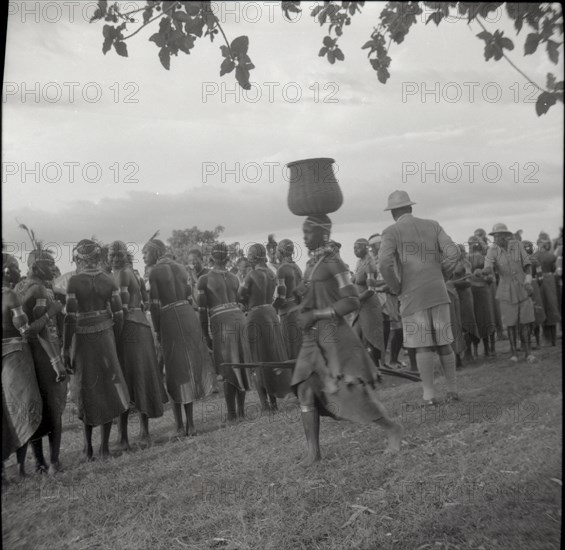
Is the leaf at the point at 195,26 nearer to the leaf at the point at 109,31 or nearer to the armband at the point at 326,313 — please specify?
the leaf at the point at 109,31

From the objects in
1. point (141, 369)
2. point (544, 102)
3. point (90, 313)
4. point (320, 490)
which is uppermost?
point (544, 102)

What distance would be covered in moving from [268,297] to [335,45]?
123 cm

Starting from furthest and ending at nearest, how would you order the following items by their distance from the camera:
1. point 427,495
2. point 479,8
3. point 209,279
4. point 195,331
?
point 195,331, point 209,279, point 427,495, point 479,8

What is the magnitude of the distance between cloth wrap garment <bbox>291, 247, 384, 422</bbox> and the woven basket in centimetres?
21

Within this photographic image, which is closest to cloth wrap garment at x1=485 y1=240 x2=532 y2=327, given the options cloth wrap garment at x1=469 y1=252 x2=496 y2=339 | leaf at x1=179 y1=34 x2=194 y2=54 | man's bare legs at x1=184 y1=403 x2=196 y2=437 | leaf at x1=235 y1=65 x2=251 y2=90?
cloth wrap garment at x1=469 y1=252 x2=496 y2=339

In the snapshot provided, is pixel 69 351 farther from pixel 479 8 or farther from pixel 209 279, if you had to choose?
pixel 479 8

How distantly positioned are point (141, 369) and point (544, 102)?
3.00 m

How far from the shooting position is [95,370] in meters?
3.49

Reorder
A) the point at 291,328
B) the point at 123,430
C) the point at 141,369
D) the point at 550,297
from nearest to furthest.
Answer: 1. the point at 291,328
2. the point at 123,430
3. the point at 141,369
4. the point at 550,297

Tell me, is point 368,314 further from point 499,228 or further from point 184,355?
point 184,355

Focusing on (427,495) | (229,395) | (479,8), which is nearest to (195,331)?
(229,395)

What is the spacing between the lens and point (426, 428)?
309cm

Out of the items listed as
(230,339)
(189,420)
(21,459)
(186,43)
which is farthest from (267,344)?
(186,43)

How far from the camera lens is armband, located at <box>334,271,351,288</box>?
2.88 metres
